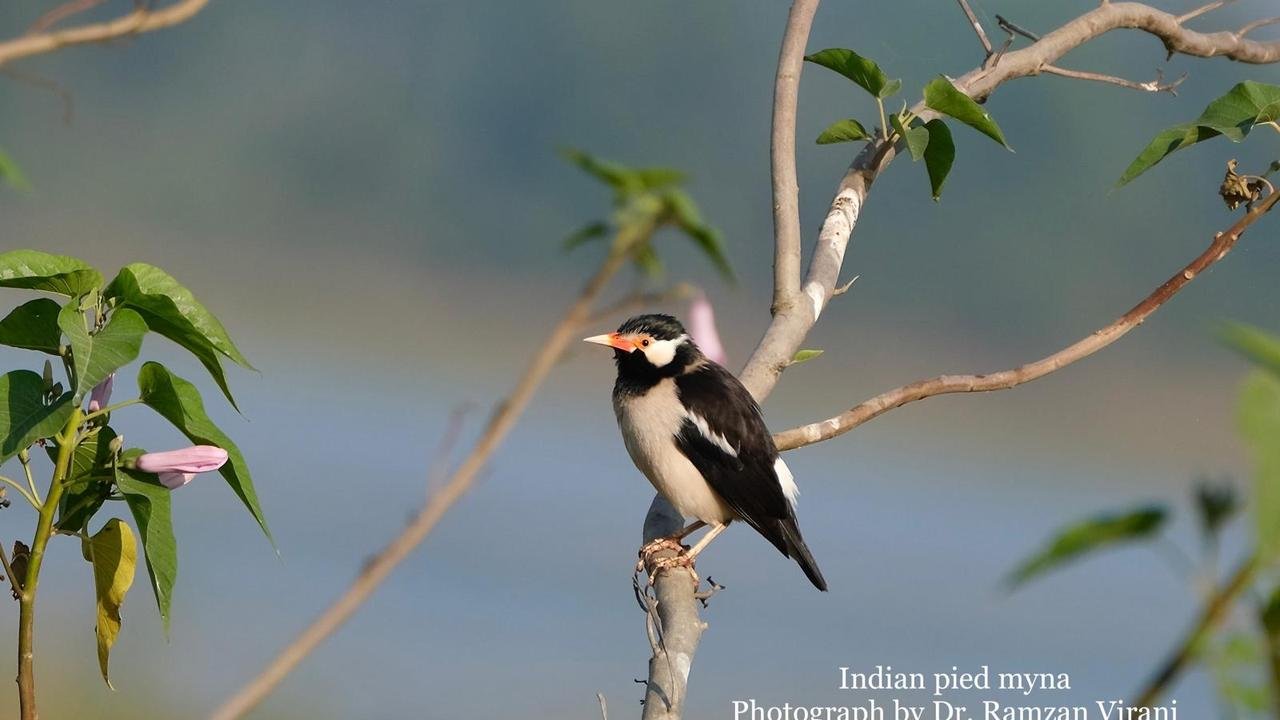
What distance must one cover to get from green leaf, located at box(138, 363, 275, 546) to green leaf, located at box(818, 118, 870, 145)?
182 cm

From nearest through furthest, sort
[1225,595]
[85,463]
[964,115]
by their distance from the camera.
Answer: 1. [1225,595]
2. [85,463]
3. [964,115]

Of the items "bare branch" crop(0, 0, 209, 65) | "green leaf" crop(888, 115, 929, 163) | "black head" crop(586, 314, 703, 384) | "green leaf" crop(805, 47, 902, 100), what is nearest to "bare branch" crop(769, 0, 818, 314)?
"green leaf" crop(805, 47, 902, 100)

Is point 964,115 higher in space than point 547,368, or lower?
higher

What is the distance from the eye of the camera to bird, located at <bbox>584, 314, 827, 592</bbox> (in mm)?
2906

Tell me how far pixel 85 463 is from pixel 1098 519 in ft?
4.06

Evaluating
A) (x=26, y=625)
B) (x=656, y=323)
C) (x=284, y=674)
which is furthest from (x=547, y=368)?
(x=656, y=323)

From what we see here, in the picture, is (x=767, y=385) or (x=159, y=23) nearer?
(x=159, y=23)

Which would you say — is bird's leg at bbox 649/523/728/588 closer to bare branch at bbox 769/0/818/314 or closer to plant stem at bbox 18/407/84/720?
bare branch at bbox 769/0/818/314

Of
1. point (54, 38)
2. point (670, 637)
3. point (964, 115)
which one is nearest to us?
point (54, 38)

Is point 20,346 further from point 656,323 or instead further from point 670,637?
point 656,323

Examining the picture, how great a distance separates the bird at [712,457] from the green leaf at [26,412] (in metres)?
1.61

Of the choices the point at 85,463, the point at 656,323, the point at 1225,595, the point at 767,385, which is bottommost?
the point at 1225,595

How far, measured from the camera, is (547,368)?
55 centimetres

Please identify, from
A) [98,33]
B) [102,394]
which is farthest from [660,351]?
[98,33]
